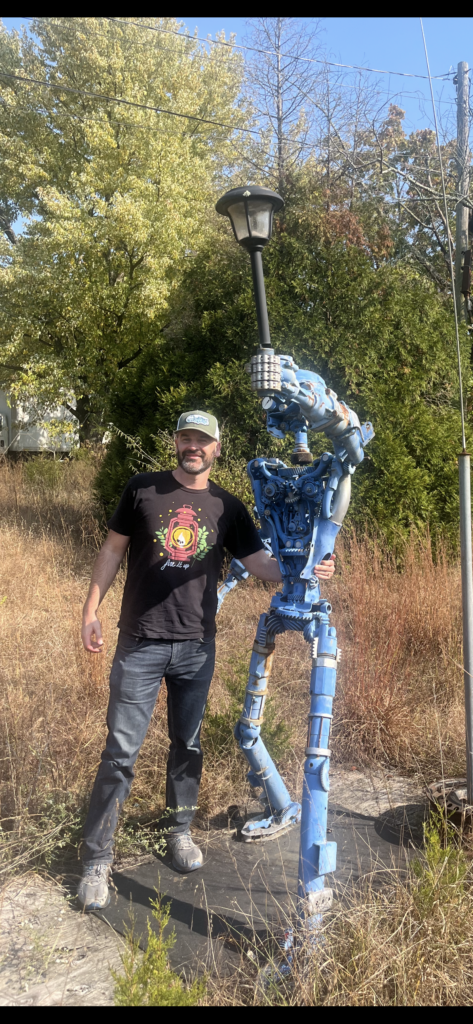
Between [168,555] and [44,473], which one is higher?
Answer: [44,473]

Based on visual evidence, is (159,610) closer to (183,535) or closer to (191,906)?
(183,535)

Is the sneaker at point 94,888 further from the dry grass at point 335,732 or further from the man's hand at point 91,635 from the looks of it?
the man's hand at point 91,635

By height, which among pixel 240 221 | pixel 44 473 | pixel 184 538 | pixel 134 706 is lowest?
pixel 134 706

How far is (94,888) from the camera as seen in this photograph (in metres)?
2.83

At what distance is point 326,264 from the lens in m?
6.68

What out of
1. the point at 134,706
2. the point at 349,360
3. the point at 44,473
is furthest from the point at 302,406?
the point at 44,473

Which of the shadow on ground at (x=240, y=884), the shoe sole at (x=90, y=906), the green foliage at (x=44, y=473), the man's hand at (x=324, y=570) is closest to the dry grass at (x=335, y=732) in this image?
the shadow on ground at (x=240, y=884)

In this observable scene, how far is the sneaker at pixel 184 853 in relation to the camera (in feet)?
10.3

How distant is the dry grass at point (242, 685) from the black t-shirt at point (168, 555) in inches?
33.7

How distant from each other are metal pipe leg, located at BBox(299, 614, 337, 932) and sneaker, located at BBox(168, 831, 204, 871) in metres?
0.69

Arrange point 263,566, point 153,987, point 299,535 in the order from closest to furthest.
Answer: point 153,987 → point 299,535 → point 263,566

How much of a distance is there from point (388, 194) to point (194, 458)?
34.6ft

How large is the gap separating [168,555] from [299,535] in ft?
1.84

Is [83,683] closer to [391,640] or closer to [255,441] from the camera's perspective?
[391,640]
